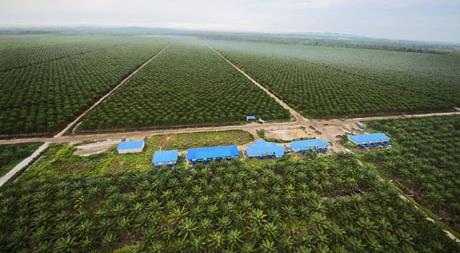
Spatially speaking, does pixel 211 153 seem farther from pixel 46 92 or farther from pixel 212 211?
pixel 46 92

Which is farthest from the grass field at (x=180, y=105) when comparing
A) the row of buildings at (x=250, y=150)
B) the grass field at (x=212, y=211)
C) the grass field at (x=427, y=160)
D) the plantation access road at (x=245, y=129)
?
the grass field at (x=427, y=160)

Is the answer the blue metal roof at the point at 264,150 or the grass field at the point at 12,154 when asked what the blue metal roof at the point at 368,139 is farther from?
the grass field at the point at 12,154

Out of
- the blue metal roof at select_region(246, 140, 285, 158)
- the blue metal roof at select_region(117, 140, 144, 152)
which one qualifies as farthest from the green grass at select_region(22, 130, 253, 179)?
the blue metal roof at select_region(246, 140, 285, 158)

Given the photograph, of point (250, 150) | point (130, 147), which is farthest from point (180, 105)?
point (250, 150)

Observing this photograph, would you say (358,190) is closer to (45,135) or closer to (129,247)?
(129,247)

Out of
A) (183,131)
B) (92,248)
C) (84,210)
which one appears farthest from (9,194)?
(183,131)

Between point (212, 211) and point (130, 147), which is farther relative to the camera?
point (130, 147)

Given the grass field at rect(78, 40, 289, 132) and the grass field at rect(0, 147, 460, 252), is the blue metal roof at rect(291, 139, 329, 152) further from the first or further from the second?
the grass field at rect(78, 40, 289, 132)
